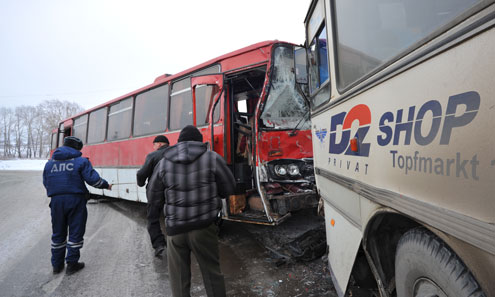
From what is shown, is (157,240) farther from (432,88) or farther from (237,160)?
(432,88)

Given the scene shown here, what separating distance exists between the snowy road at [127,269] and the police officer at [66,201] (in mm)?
268

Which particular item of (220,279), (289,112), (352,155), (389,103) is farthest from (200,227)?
(289,112)

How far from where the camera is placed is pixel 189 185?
253 centimetres

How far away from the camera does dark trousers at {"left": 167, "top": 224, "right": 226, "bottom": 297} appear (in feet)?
8.32

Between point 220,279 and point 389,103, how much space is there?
2170mm

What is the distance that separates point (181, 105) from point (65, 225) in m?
3.08

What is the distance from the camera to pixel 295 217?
4.88 meters

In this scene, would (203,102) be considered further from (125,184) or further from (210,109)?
(125,184)

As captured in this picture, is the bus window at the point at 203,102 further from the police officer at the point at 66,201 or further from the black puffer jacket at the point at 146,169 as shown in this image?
the police officer at the point at 66,201

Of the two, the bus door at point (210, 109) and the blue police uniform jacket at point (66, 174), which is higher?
the bus door at point (210, 109)

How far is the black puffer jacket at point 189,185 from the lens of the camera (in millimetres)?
2514

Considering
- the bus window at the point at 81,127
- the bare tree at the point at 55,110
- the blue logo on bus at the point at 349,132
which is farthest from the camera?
the bare tree at the point at 55,110

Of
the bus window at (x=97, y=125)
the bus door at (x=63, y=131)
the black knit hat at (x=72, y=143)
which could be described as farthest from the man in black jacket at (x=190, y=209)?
the bus door at (x=63, y=131)

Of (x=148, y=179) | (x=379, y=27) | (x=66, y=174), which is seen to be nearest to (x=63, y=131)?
(x=66, y=174)
